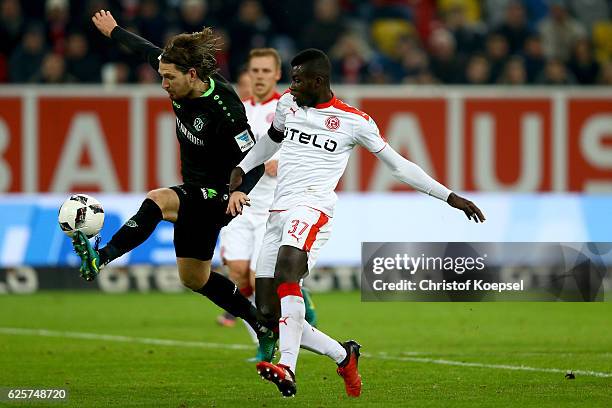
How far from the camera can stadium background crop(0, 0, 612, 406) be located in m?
16.4

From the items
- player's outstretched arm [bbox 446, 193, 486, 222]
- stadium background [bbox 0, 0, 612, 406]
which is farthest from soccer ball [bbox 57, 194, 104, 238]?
stadium background [bbox 0, 0, 612, 406]

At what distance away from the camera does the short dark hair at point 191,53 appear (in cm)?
865

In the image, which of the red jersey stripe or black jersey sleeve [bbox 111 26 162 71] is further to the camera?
black jersey sleeve [bbox 111 26 162 71]

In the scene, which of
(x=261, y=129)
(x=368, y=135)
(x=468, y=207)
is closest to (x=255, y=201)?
(x=261, y=129)

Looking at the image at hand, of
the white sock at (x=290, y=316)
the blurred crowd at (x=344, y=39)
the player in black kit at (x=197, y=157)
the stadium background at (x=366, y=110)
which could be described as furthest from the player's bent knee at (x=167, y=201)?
the blurred crowd at (x=344, y=39)

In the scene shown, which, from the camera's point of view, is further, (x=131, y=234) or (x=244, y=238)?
(x=244, y=238)

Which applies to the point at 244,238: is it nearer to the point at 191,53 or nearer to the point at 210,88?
the point at 210,88

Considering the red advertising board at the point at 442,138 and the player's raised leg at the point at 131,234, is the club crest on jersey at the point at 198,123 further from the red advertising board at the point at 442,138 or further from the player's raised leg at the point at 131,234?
the red advertising board at the point at 442,138

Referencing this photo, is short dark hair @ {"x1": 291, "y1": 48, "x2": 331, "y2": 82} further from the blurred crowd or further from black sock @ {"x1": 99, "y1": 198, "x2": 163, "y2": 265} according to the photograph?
the blurred crowd

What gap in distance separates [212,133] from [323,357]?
A: 2690mm

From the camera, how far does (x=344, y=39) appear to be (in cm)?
2000

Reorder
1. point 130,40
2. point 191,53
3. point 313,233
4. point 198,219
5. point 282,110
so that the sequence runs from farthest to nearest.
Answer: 1. point 130,40
2. point 198,219
3. point 191,53
4. point 282,110
5. point 313,233

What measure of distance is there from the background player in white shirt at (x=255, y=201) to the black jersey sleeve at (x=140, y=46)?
1823 mm

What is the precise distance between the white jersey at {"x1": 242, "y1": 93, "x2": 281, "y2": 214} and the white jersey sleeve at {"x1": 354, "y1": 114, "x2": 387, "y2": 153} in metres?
2.96
